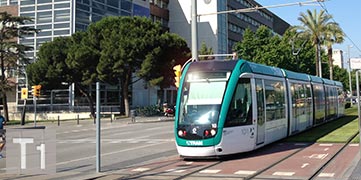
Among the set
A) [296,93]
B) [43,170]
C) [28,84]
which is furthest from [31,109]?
[43,170]

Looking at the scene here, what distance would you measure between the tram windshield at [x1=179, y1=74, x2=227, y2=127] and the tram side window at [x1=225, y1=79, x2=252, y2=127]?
1.38 feet

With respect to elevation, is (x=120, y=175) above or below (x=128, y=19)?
below

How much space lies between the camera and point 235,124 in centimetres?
1341

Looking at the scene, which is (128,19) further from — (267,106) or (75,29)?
(267,106)

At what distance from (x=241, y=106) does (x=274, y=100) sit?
331cm

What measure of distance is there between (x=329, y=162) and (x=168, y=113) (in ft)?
135

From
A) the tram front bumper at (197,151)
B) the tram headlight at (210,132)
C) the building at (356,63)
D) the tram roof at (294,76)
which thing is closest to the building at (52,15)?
the tram roof at (294,76)

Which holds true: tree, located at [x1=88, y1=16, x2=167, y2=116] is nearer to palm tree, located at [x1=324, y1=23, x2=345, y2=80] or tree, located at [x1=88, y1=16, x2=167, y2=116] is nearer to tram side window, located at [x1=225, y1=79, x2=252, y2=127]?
palm tree, located at [x1=324, y1=23, x2=345, y2=80]

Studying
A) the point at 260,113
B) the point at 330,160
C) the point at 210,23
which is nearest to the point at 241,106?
the point at 260,113

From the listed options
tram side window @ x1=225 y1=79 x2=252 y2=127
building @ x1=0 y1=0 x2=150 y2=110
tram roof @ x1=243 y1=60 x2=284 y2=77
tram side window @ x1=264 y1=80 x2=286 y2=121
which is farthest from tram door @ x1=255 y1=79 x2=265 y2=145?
building @ x1=0 y1=0 x2=150 y2=110

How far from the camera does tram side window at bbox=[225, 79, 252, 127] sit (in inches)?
525

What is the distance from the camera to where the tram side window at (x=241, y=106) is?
13.3 metres

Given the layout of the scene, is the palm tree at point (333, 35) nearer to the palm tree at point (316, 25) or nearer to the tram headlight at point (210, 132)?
the palm tree at point (316, 25)

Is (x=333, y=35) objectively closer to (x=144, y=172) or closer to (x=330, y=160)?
(x=330, y=160)
